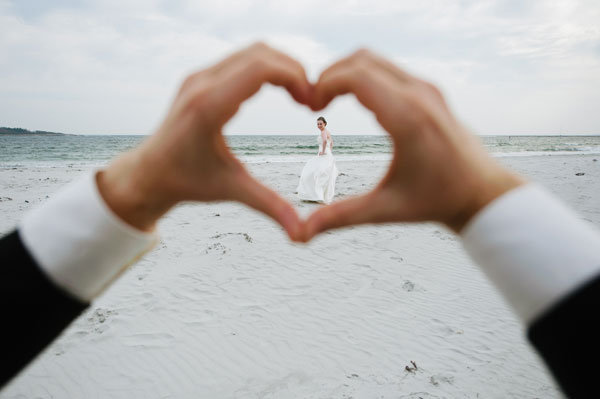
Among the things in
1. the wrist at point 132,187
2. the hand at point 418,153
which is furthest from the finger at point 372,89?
the wrist at point 132,187

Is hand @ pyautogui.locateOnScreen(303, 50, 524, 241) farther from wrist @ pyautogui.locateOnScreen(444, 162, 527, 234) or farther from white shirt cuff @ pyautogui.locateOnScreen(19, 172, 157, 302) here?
white shirt cuff @ pyautogui.locateOnScreen(19, 172, 157, 302)

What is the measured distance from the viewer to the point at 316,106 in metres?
0.62

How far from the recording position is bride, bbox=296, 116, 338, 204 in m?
8.09

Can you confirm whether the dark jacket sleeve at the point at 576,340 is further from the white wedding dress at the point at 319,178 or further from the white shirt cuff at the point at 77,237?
the white wedding dress at the point at 319,178

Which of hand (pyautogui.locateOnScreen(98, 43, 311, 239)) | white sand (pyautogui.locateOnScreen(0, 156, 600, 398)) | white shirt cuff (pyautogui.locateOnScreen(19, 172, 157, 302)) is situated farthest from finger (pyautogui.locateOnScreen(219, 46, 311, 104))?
white sand (pyautogui.locateOnScreen(0, 156, 600, 398))

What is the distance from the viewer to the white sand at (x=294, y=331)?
2.51 m

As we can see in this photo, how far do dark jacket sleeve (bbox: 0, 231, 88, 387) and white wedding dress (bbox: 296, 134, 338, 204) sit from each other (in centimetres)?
765

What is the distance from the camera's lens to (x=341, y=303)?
3.62 m

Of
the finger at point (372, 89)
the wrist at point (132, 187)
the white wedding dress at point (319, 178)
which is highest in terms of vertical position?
the finger at point (372, 89)

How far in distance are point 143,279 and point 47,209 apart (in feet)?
13.1

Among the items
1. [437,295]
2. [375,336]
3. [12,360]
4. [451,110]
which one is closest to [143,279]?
[375,336]

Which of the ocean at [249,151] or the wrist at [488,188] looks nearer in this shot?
the wrist at [488,188]

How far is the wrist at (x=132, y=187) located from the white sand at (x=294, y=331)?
7.34ft

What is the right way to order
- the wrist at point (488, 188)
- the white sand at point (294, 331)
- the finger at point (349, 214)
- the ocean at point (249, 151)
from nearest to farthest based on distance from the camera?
the wrist at point (488, 188) → the finger at point (349, 214) → the white sand at point (294, 331) → the ocean at point (249, 151)
